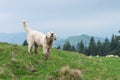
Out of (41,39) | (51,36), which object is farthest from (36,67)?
(41,39)

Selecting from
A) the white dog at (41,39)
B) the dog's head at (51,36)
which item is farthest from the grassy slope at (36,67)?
the dog's head at (51,36)

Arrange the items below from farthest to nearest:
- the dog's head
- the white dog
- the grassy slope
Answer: the white dog < the dog's head < the grassy slope

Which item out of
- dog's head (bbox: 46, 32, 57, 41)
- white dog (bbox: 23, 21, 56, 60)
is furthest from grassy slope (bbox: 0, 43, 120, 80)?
dog's head (bbox: 46, 32, 57, 41)

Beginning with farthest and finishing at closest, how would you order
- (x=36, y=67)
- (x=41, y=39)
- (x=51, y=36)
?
(x=41, y=39) → (x=51, y=36) → (x=36, y=67)

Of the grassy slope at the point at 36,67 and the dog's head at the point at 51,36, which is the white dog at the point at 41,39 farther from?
the grassy slope at the point at 36,67

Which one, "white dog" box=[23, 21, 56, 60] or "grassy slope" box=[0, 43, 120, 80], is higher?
"white dog" box=[23, 21, 56, 60]

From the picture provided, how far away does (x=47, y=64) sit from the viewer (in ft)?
72.0

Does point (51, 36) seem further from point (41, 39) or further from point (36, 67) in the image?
point (36, 67)

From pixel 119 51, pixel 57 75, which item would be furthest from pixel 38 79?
pixel 119 51

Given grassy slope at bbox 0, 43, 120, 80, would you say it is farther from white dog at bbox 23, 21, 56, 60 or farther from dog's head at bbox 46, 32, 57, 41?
dog's head at bbox 46, 32, 57, 41

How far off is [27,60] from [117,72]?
19.0ft

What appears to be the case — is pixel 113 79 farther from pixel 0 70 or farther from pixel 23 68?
pixel 0 70

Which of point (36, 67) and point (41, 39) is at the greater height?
point (41, 39)

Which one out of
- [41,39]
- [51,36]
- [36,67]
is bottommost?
[36,67]
